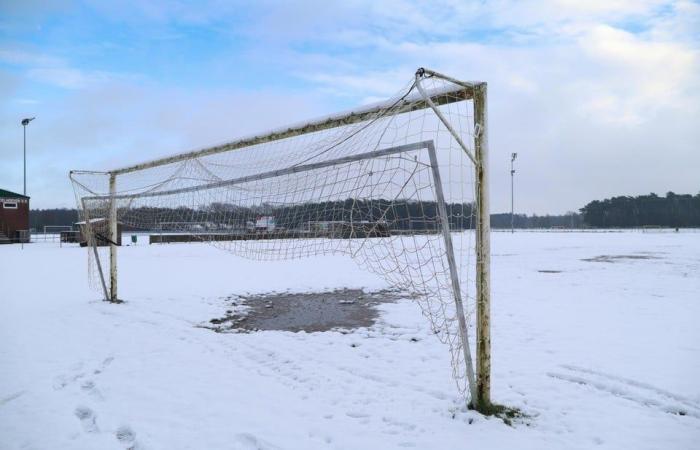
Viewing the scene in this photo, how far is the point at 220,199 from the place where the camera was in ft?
25.9

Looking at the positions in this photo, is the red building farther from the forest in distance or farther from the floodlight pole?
the floodlight pole

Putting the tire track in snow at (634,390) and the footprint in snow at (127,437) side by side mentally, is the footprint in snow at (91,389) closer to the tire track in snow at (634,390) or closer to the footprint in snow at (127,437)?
the footprint in snow at (127,437)

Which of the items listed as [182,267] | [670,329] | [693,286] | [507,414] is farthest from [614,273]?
[182,267]

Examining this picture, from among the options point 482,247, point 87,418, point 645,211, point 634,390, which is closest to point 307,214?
point 482,247

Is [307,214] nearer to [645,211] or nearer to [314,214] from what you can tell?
[314,214]

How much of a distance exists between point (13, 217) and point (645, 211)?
339 ft

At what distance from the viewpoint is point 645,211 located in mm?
89375

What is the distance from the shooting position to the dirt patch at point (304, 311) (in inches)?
266

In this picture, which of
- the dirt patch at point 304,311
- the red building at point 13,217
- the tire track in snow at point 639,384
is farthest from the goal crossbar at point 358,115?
the red building at point 13,217

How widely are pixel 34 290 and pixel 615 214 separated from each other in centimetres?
10370

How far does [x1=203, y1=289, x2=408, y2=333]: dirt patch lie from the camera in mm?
6762

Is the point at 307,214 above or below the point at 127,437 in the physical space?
above

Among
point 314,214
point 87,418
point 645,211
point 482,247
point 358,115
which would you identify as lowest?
point 87,418

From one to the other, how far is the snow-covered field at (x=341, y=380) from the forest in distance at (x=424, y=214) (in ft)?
5.34
